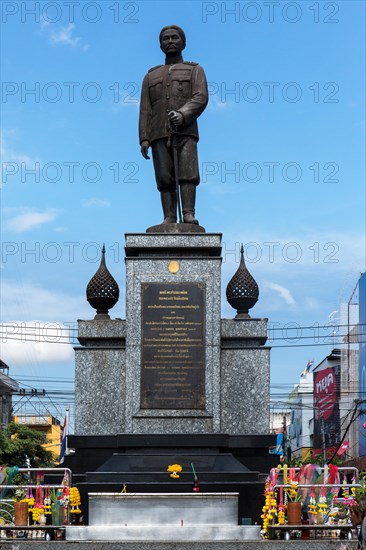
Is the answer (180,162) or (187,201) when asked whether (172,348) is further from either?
(180,162)

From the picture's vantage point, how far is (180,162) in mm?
17719

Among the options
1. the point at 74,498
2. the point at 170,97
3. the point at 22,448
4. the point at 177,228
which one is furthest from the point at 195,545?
the point at 22,448

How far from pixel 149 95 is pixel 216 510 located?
7391mm

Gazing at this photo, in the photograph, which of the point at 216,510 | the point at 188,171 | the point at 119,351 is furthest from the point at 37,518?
the point at 188,171

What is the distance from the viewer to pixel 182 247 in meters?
17.0

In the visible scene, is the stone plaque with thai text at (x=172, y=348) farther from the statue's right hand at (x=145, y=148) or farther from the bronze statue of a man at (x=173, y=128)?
the statue's right hand at (x=145, y=148)

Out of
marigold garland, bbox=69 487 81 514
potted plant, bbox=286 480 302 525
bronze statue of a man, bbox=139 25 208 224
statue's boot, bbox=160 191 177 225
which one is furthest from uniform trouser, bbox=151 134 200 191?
potted plant, bbox=286 480 302 525

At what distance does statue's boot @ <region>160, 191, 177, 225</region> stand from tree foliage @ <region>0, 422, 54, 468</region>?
115 feet

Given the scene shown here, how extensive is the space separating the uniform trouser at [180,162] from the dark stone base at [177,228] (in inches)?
29.8

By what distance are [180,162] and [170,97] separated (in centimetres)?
111

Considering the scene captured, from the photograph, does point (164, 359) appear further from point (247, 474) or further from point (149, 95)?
point (149, 95)

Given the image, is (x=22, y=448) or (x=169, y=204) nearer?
(x=169, y=204)

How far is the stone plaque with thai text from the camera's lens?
648 inches

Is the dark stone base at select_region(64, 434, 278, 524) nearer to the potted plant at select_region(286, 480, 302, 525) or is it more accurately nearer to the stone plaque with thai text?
the stone plaque with thai text
